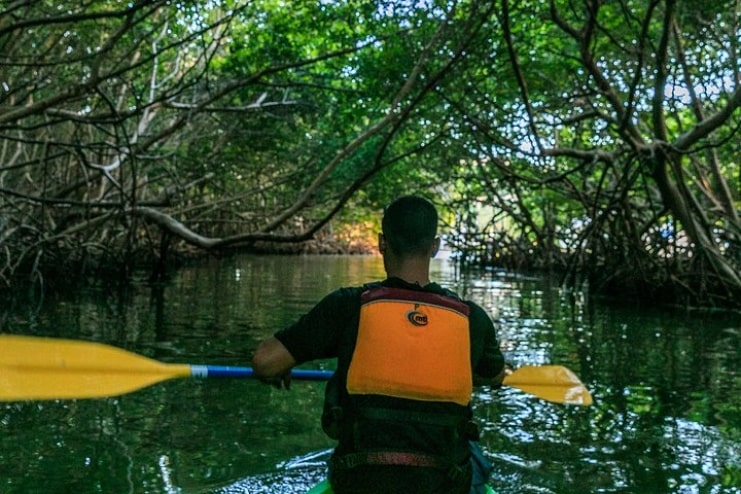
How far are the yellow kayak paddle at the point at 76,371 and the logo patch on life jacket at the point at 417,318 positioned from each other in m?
0.63

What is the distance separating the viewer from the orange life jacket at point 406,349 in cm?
202

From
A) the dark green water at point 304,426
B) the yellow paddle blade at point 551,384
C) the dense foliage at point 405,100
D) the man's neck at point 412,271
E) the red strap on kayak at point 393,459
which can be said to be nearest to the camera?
the red strap on kayak at point 393,459

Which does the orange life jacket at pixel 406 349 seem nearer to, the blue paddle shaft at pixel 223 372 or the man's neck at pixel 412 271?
the man's neck at pixel 412 271

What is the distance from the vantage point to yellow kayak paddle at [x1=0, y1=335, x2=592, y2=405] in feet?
8.22

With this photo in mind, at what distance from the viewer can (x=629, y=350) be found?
6.45 m

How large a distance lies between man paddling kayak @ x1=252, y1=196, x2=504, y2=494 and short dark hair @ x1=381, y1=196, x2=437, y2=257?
0.7 inches

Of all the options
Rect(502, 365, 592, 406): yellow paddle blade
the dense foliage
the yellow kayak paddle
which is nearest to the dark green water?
Rect(502, 365, 592, 406): yellow paddle blade

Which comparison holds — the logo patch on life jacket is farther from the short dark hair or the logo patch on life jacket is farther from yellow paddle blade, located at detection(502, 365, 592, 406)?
yellow paddle blade, located at detection(502, 365, 592, 406)

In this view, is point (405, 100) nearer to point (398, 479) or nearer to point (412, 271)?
point (412, 271)

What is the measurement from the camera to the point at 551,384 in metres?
3.13

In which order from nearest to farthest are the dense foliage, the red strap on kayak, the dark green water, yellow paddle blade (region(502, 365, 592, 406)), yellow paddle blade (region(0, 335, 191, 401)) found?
1. the red strap on kayak
2. yellow paddle blade (region(0, 335, 191, 401))
3. yellow paddle blade (region(502, 365, 592, 406))
4. the dark green water
5. the dense foliage

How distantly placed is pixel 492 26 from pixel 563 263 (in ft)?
31.5

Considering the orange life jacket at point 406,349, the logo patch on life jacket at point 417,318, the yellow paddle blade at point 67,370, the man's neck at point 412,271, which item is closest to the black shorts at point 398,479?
the orange life jacket at point 406,349

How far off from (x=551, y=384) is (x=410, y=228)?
1235 mm
